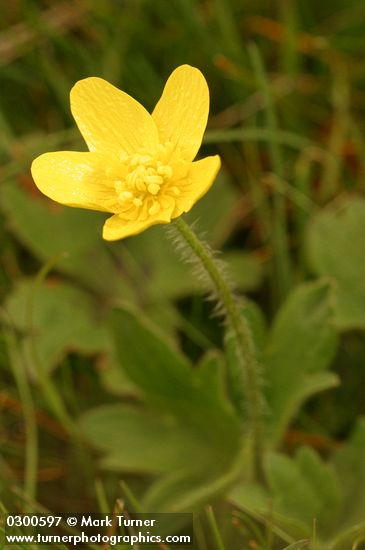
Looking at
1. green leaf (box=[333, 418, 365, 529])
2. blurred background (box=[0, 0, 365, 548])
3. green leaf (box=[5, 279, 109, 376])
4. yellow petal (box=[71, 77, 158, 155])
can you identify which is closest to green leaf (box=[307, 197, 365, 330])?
blurred background (box=[0, 0, 365, 548])

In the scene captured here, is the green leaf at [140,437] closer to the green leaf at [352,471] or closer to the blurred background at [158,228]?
the blurred background at [158,228]

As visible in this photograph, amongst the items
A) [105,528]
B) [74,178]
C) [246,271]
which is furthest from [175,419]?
[74,178]

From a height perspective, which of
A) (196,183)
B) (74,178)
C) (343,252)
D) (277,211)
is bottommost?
(196,183)

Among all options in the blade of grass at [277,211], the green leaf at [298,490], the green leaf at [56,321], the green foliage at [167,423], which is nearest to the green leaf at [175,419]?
the green foliage at [167,423]

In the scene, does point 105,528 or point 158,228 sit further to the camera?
point 158,228

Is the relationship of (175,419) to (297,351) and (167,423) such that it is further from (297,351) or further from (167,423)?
(297,351)
